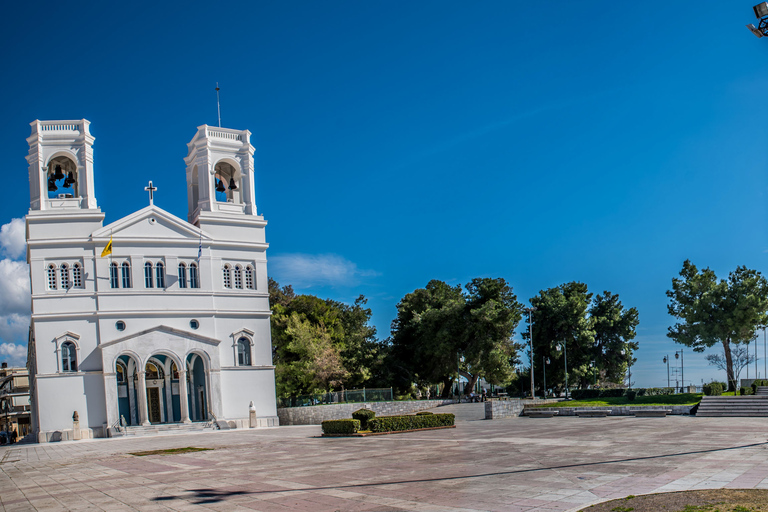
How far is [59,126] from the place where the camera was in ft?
144

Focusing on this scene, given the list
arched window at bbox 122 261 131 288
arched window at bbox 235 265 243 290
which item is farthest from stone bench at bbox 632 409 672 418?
arched window at bbox 122 261 131 288

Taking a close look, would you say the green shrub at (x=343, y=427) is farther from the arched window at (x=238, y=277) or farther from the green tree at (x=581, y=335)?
the green tree at (x=581, y=335)

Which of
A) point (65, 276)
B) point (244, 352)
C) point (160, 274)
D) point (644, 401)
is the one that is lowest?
point (644, 401)

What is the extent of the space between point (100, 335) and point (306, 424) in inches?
589

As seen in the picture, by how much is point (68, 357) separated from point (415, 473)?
3325cm

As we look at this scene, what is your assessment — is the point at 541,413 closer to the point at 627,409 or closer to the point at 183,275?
the point at 627,409

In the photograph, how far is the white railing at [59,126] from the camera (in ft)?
143

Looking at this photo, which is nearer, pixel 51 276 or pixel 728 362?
pixel 51 276

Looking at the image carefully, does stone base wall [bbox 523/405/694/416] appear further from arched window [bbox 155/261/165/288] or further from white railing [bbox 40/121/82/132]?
white railing [bbox 40/121/82/132]

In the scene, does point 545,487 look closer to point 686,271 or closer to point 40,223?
point 40,223

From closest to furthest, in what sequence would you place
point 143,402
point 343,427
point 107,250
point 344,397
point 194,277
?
point 343,427, point 143,402, point 107,250, point 194,277, point 344,397

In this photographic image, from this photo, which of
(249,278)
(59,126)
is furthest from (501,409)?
(59,126)

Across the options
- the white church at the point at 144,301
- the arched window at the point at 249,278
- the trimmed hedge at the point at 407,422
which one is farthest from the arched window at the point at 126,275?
the trimmed hedge at the point at 407,422

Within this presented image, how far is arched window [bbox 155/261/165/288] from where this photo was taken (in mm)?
44094
